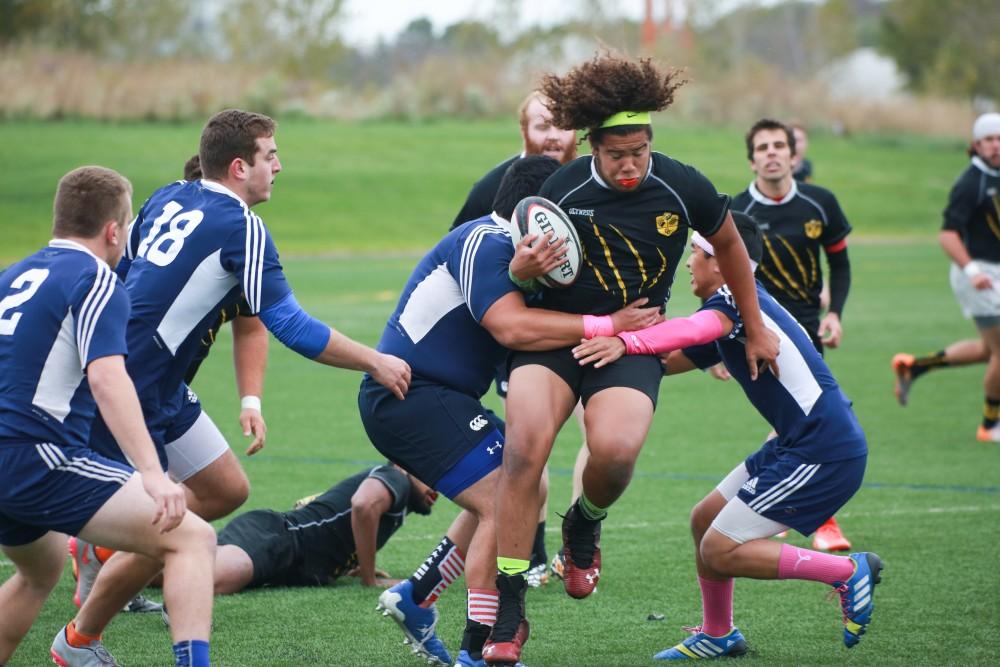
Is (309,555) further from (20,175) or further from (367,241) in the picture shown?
(20,175)

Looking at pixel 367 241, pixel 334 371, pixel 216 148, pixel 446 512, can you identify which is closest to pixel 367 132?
pixel 367 241

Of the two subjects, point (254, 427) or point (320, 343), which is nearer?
point (320, 343)

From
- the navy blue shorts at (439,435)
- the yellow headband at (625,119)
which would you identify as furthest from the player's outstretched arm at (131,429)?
the yellow headband at (625,119)

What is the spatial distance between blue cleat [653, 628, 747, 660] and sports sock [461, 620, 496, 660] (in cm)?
82

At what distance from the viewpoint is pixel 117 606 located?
5.04m

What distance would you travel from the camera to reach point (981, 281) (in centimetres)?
1027

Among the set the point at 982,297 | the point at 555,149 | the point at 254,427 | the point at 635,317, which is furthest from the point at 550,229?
the point at 982,297

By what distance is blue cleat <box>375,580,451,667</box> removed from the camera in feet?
17.3

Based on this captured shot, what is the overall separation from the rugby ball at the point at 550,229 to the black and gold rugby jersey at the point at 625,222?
0.45 feet

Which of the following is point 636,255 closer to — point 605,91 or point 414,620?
point 605,91

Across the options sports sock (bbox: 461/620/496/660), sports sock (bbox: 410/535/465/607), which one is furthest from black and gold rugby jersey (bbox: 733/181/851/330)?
sports sock (bbox: 461/620/496/660)

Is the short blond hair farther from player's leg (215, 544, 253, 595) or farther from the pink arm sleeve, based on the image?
player's leg (215, 544, 253, 595)

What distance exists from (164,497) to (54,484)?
1.32ft

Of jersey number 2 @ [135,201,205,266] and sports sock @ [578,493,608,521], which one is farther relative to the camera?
sports sock @ [578,493,608,521]
